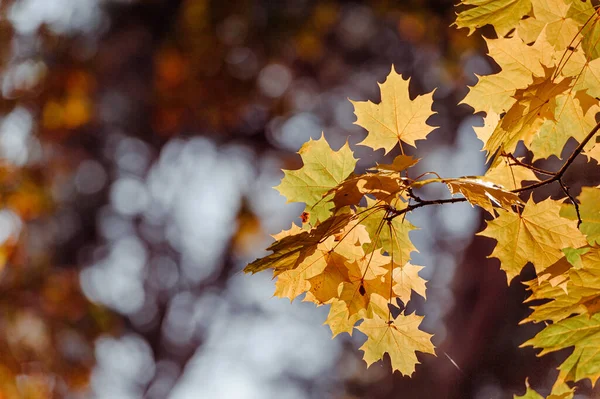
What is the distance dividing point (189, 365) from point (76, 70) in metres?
2.87

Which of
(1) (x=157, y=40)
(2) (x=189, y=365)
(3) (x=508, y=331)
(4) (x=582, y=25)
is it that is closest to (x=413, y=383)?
(3) (x=508, y=331)

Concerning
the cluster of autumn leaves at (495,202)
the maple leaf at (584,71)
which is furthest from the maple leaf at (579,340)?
the maple leaf at (584,71)

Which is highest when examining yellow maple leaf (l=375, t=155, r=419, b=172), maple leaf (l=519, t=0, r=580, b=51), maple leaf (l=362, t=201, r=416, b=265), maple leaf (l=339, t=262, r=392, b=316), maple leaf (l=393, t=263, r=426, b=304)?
maple leaf (l=519, t=0, r=580, b=51)

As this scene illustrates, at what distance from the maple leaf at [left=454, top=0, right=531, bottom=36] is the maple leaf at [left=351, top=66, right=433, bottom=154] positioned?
0.39ft

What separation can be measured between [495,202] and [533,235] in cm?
15

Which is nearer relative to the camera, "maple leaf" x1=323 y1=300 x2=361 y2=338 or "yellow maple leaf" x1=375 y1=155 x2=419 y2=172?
"yellow maple leaf" x1=375 y1=155 x2=419 y2=172

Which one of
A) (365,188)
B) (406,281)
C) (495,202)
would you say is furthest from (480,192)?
(406,281)

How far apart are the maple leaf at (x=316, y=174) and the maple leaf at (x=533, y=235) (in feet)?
0.74

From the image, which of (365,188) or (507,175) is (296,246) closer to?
(365,188)

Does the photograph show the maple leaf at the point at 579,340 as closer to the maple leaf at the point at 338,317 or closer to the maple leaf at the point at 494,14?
the maple leaf at the point at 338,317

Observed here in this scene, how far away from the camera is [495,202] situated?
623mm

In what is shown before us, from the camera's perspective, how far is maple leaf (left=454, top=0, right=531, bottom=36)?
2.37ft

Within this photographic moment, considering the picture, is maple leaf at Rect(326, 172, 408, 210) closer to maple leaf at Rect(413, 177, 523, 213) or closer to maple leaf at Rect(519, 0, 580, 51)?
maple leaf at Rect(413, 177, 523, 213)

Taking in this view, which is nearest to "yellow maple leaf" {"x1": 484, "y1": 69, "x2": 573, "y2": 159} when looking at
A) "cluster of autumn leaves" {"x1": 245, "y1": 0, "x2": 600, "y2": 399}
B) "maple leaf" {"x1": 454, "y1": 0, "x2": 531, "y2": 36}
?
"cluster of autumn leaves" {"x1": 245, "y1": 0, "x2": 600, "y2": 399}
